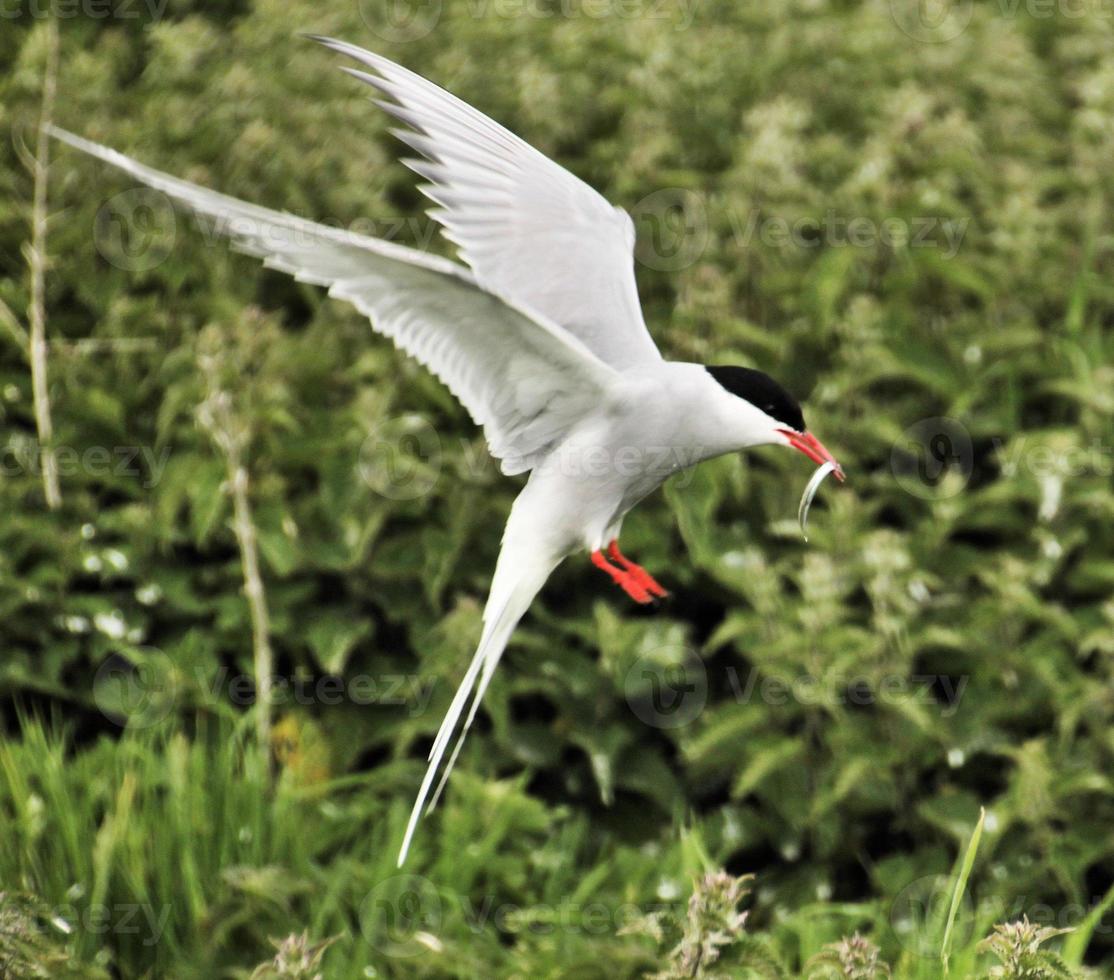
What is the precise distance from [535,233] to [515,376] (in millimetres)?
558

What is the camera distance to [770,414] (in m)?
2.14

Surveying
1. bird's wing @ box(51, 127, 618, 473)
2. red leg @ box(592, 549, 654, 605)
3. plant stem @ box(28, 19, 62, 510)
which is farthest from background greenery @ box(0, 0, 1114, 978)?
bird's wing @ box(51, 127, 618, 473)

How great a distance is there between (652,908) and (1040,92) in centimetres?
388

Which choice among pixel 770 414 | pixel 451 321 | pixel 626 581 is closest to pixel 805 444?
pixel 770 414

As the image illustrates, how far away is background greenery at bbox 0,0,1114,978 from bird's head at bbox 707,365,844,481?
1098mm

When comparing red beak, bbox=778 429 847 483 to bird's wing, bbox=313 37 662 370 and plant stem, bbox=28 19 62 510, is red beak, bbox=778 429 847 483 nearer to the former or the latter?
bird's wing, bbox=313 37 662 370

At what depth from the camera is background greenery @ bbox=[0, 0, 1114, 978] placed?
3.42m

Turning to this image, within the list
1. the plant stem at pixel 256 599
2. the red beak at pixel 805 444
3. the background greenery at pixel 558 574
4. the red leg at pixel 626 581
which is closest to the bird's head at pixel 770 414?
the red beak at pixel 805 444

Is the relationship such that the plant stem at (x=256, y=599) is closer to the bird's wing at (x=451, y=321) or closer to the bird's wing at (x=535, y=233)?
the bird's wing at (x=535, y=233)

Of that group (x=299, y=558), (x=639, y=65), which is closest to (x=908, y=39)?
(x=639, y=65)

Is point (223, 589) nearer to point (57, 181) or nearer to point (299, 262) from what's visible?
point (57, 181)

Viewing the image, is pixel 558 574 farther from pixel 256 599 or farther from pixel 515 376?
pixel 515 376

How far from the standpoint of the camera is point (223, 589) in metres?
4.23

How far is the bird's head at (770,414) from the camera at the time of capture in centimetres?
213
